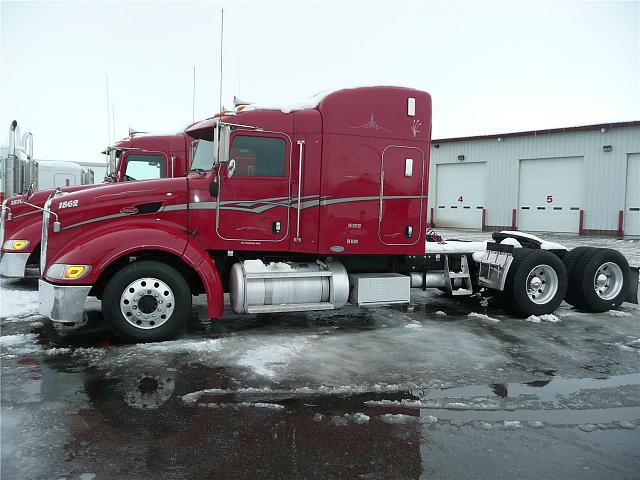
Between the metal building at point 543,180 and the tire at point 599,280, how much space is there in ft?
58.6

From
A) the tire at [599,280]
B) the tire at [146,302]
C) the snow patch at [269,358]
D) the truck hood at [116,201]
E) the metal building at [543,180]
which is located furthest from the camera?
the metal building at [543,180]

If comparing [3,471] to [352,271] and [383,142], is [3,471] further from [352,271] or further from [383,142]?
[383,142]

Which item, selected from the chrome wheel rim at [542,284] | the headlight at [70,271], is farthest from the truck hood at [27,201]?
the chrome wheel rim at [542,284]

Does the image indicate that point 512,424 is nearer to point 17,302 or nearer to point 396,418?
point 396,418

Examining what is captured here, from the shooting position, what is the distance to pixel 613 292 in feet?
28.7

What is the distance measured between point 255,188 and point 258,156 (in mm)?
409

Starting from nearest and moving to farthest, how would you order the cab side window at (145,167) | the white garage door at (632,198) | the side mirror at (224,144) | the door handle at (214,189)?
the side mirror at (224,144), the door handle at (214,189), the cab side window at (145,167), the white garage door at (632,198)

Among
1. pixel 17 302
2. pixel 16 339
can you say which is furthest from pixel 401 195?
pixel 17 302

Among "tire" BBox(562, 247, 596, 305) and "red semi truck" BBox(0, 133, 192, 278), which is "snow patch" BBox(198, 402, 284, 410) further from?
"red semi truck" BBox(0, 133, 192, 278)

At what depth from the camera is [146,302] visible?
6.08m

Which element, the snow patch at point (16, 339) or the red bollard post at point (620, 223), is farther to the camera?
the red bollard post at point (620, 223)

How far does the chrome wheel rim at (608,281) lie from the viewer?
28.6 ft

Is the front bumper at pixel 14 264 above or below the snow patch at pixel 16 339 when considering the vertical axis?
above

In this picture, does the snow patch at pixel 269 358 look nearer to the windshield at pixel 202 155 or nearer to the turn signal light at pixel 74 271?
the turn signal light at pixel 74 271
